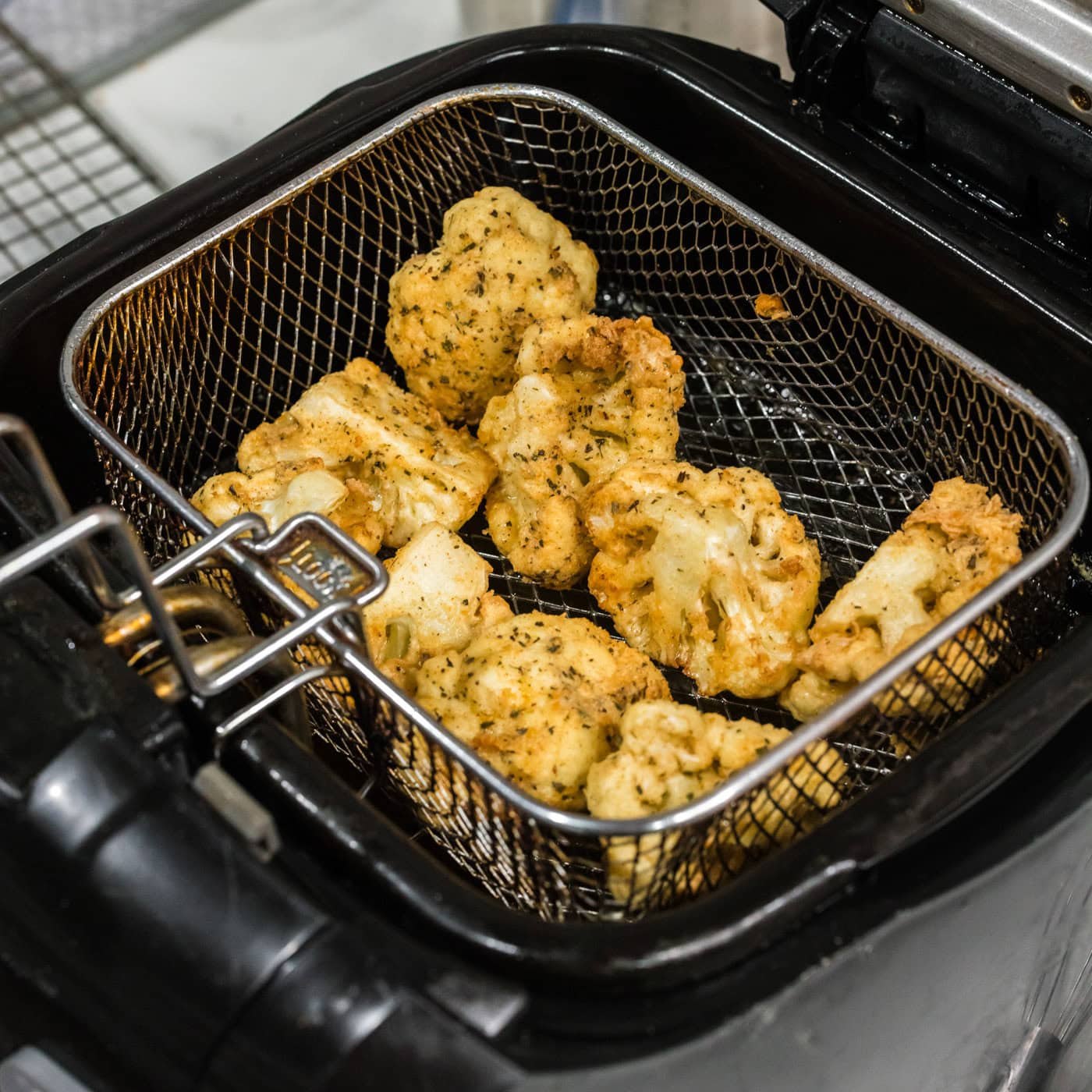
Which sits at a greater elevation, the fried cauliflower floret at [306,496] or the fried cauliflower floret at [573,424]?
the fried cauliflower floret at [573,424]

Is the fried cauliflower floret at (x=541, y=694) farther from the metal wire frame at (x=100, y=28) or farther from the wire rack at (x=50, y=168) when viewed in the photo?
the metal wire frame at (x=100, y=28)

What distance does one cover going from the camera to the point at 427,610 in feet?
3.70

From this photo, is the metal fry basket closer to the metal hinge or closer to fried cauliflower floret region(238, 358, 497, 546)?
fried cauliflower floret region(238, 358, 497, 546)

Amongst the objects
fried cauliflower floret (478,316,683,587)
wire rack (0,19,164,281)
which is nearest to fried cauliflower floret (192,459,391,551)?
fried cauliflower floret (478,316,683,587)

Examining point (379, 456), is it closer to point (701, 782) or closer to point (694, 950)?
point (701, 782)

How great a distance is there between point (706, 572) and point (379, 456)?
1.15ft

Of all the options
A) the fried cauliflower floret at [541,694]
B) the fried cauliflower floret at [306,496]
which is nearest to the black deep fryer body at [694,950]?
the fried cauliflower floret at [541,694]

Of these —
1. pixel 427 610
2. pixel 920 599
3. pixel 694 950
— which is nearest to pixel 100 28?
pixel 427 610

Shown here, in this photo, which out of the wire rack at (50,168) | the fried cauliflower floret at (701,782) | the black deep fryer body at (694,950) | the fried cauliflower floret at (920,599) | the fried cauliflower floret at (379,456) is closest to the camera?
the black deep fryer body at (694,950)

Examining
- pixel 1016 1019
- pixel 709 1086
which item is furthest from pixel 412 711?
pixel 1016 1019

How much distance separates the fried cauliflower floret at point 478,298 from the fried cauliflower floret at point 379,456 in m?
0.10

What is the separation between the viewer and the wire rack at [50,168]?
2.09 meters

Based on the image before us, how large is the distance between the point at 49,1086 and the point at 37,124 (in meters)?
1.84

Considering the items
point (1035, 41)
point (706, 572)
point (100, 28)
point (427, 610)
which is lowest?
point (427, 610)
